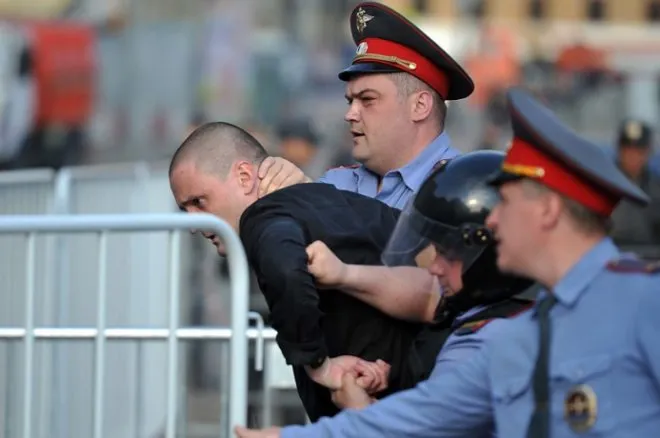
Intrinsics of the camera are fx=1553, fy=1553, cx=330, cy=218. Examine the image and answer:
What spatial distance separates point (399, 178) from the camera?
14.4ft

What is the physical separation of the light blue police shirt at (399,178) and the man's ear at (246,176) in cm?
36

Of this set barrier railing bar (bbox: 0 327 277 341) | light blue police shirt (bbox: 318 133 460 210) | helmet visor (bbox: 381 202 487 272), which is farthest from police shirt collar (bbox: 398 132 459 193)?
barrier railing bar (bbox: 0 327 277 341)

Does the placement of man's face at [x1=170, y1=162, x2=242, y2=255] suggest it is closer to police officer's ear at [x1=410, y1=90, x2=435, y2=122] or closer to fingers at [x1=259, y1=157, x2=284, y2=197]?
fingers at [x1=259, y1=157, x2=284, y2=197]

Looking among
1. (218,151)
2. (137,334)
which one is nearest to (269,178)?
(218,151)

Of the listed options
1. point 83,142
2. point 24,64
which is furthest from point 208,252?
point 83,142

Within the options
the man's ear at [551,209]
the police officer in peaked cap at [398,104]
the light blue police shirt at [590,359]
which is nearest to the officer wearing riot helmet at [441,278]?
the light blue police shirt at [590,359]

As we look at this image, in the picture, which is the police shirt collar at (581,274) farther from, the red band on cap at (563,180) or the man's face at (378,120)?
the man's face at (378,120)

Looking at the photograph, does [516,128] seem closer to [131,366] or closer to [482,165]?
[482,165]

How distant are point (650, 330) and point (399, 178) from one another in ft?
5.10

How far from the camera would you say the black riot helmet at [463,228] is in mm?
3553

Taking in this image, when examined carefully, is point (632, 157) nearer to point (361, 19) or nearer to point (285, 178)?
point (361, 19)

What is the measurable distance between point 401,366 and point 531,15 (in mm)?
69710

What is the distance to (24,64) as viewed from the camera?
1936 centimetres

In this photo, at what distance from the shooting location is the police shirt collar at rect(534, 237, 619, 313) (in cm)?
305
